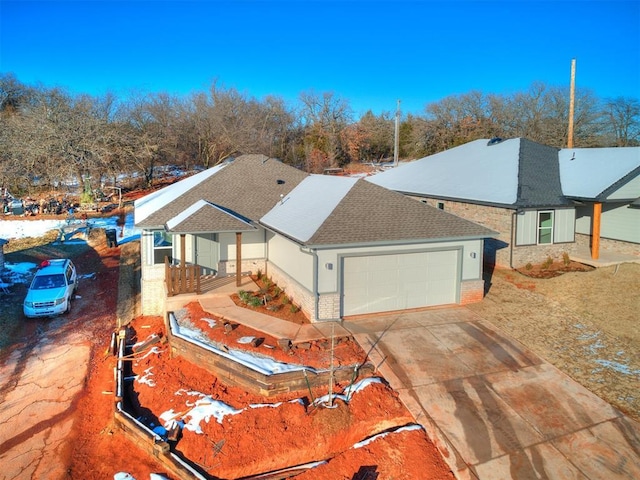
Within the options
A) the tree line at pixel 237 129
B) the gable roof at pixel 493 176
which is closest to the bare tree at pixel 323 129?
the tree line at pixel 237 129

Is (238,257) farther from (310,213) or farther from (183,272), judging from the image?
(310,213)

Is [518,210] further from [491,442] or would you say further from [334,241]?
[491,442]

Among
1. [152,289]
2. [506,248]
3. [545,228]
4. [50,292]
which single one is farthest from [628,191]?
[50,292]

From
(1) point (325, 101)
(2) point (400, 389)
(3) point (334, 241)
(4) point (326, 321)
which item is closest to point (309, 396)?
(2) point (400, 389)

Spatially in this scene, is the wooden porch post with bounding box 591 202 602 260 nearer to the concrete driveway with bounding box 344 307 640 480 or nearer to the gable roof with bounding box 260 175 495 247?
the gable roof with bounding box 260 175 495 247

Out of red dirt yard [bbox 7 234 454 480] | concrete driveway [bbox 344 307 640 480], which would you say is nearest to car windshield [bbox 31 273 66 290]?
red dirt yard [bbox 7 234 454 480]

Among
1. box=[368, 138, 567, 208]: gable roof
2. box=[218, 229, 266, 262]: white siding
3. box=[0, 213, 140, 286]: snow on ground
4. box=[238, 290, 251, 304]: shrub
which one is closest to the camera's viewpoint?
box=[238, 290, 251, 304]: shrub

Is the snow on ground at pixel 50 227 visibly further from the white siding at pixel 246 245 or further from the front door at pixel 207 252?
the white siding at pixel 246 245
